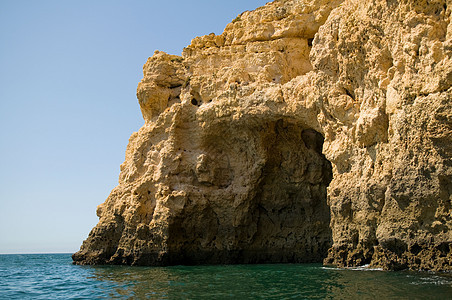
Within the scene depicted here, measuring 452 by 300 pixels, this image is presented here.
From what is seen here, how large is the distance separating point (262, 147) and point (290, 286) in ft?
36.0

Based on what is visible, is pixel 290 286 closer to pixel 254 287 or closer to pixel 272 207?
pixel 254 287

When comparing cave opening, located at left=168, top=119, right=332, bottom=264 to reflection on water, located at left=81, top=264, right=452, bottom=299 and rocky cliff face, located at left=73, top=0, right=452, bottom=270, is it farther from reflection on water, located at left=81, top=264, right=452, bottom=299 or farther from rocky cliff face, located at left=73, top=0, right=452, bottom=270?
reflection on water, located at left=81, top=264, right=452, bottom=299

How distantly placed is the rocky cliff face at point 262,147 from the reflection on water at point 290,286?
2.64m

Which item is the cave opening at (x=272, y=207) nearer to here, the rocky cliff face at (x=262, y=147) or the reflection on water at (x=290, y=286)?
the rocky cliff face at (x=262, y=147)

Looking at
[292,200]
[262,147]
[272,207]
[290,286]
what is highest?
[262,147]

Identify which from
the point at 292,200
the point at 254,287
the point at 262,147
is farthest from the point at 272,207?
the point at 254,287

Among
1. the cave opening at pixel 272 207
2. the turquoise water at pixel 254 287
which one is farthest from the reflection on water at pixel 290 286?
the cave opening at pixel 272 207

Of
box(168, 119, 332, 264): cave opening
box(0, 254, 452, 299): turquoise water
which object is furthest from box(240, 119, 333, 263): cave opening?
box(0, 254, 452, 299): turquoise water

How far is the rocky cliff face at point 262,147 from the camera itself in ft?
52.9

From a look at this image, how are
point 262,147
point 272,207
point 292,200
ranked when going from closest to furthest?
point 262,147
point 292,200
point 272,207

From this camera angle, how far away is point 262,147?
22.6 meters

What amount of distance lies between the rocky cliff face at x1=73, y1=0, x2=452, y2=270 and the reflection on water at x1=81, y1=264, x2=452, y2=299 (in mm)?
2635

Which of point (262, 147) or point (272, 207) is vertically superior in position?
point (262, 147)

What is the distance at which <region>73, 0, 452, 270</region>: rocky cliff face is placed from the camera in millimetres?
16109
